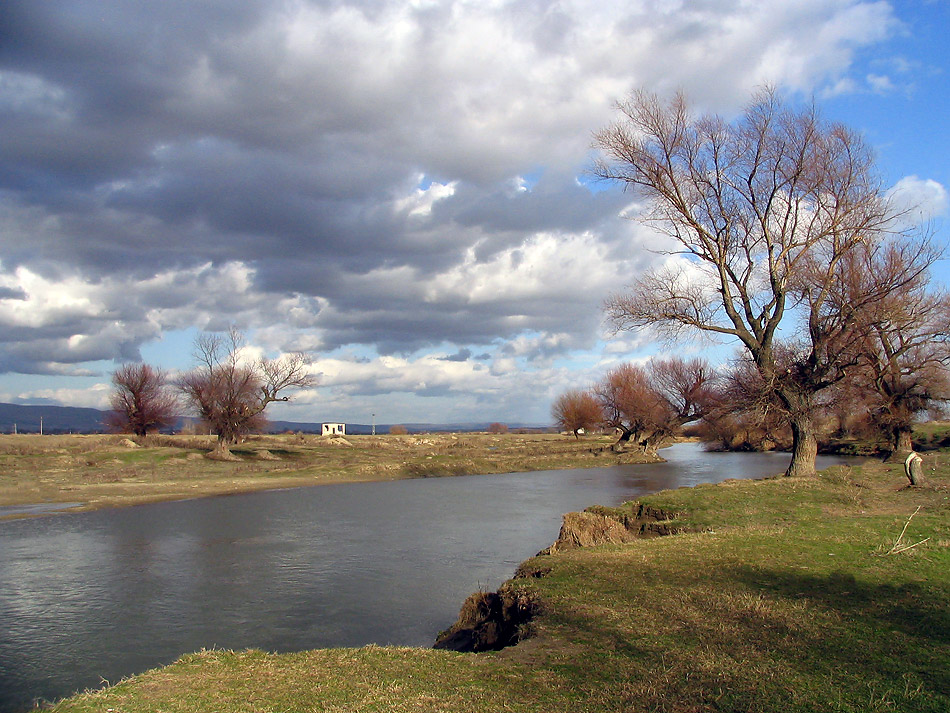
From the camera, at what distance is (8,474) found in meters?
34.6

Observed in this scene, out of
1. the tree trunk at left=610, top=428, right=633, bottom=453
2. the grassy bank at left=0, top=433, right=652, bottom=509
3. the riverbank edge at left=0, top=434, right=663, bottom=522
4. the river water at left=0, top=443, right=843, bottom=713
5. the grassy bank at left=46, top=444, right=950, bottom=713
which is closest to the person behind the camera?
the grassy bank at left=46, top=444, right=950, bottom=713

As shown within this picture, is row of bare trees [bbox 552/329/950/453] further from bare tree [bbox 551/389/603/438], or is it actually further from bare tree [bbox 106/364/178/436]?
bare tree [bbox 106/364/178/436]

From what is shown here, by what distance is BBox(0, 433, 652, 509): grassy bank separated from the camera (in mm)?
30812

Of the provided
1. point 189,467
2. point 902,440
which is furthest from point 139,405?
A: point 902,440

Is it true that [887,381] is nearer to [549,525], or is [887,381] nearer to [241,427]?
[549,525]

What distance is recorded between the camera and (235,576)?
14859 millimetres

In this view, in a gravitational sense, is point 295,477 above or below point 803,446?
below

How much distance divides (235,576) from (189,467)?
2869cm

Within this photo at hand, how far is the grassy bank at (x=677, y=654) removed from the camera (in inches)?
214

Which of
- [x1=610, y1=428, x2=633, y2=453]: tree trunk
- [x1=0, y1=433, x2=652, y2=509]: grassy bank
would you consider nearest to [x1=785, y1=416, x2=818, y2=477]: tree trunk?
[x1=0, y1=433, x2=652, y2=509]: grassy bank

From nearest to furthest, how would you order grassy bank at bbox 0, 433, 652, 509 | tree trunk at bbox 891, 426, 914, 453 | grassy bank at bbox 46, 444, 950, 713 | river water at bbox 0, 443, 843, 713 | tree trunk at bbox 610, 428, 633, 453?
1. grassy bank at bbox 46, 444, 950, 713
2. river water at bbox 0, 443, 843, 713
3. grassy bank at bbox 0, 433, 652, 509
4. tree trunk at bbox 891, 426, 914, 453
5. tree trunk at bbox 610, 428, 633, 453

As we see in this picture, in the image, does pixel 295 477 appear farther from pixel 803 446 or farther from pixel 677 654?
pixel 677 654

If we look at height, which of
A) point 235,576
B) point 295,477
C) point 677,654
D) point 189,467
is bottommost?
point 295,477

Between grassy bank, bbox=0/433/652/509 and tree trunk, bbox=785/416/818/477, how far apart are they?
25.0 meters
